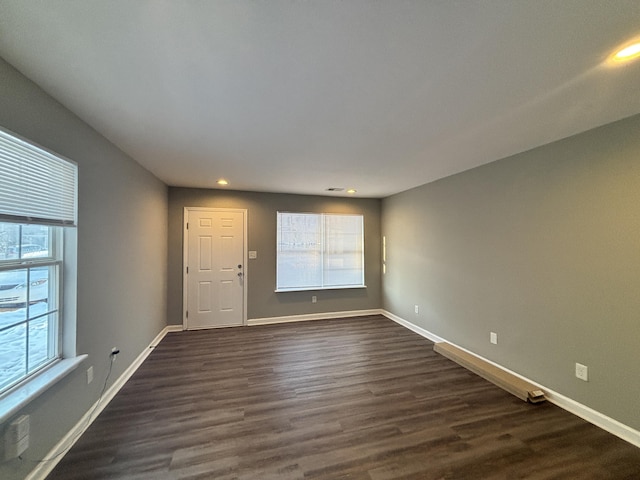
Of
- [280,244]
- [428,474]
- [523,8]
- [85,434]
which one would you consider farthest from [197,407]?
[523,8]

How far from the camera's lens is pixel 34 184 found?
1537 mm

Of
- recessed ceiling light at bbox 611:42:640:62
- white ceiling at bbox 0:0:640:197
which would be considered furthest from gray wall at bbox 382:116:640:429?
Answer: recessed ceiling light at bbox 611:42:640:62

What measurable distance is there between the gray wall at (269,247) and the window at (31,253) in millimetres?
2544

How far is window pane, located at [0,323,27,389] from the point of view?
1.42 meters

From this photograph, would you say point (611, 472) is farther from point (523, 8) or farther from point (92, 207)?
point (92, 207)

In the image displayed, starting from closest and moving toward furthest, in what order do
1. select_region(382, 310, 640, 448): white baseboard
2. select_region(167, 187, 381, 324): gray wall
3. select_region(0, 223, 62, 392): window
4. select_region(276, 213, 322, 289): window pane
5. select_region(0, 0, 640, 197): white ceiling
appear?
1. select_region(0, 0, 640, 197): white ceiling
2. select_region(0, 223, 62, 392): window
3. select_region(382, 310, 640, 448): white baseboard
4. select_region(167, 187, 381, 324): gray wall
5. select_region(276, 213, 322, 289): window pane

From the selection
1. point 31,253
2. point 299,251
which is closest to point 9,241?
point 31,253

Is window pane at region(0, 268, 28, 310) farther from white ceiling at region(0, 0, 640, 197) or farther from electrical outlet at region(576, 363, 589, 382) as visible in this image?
electrical outlet at region(576, 363, 589, 382)

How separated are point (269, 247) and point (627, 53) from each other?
4.37 metres

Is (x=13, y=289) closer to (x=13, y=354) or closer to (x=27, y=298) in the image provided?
(x=27, y=298)

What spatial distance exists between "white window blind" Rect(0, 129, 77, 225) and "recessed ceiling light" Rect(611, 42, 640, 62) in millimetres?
3086

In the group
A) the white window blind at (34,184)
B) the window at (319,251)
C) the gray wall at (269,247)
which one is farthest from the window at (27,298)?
the window at (319,251)

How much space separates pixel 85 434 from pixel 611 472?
3.59 metres

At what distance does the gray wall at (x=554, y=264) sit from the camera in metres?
1.96
